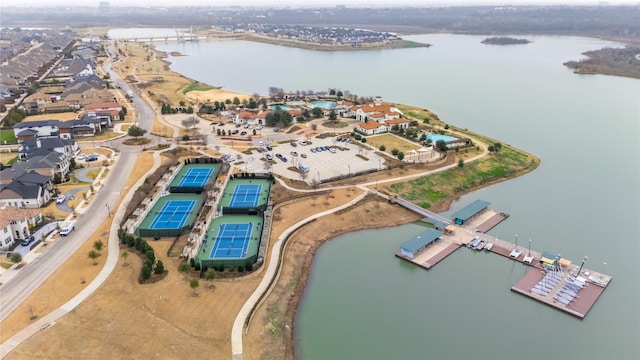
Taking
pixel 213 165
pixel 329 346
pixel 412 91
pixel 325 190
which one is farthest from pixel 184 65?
pixel 329 346

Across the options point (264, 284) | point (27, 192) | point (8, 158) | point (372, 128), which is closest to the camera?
point (264, 284)

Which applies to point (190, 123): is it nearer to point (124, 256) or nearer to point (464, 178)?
point (124, 256)

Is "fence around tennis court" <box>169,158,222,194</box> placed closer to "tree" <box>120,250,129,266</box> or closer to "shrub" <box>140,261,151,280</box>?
"tree" <box>120,250,129,266</box>

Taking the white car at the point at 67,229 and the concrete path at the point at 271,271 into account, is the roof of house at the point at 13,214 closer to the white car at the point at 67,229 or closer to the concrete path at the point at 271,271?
the white car at the point at 67,229

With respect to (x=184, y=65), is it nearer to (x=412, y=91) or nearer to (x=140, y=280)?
(x=412, y=91)

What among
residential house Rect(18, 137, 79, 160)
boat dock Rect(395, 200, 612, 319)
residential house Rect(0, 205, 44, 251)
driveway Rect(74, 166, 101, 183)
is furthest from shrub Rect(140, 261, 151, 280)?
residential house Rect(18, 137, 79, 160)

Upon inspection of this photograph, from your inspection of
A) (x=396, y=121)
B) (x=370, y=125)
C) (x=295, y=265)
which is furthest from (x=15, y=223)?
(x=396, y=121)

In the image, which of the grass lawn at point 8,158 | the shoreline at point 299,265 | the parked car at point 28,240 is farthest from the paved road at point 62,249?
the shoreline at point 299,265
